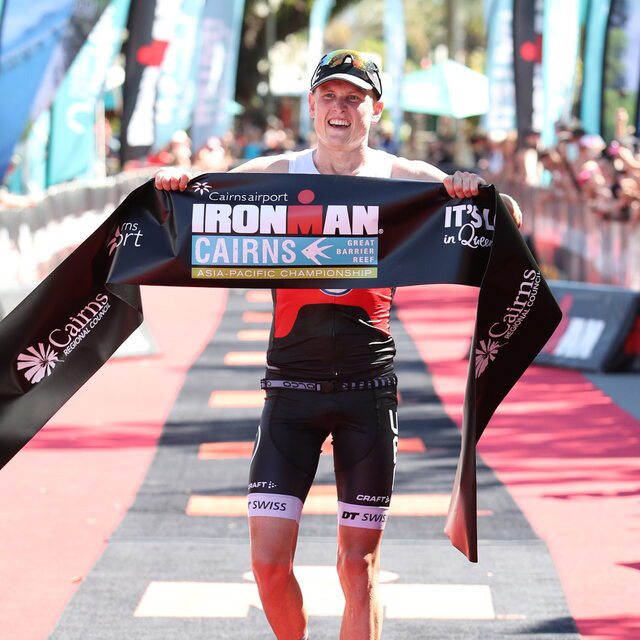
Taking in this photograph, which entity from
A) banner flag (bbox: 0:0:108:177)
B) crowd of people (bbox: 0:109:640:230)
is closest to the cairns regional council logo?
crowd of people (bbox: 0:109:640:230)

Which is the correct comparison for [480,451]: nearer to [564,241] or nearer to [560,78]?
[564,241]

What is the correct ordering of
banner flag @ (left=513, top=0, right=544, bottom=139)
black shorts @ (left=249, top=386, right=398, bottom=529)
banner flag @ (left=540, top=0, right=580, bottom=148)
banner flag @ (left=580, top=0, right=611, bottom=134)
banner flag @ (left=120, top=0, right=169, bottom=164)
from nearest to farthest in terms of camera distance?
black shorts @ (left=249, top=386, right=398, bottom=529) → banner flag @ (left=580, top=0, right=611, bottom=134) → banner flag @ (left=120, top=0, right=169, bottom=164) → banner flag @ (left=540, top=0, right=580, bottom=148) → banner flag @ (left=513, top=0, right=544, bottom=139)

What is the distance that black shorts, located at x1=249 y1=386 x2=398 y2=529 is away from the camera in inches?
172

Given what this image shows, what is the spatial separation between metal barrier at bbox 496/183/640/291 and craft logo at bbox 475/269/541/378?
8988 mm

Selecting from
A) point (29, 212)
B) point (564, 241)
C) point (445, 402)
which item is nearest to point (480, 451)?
point (445, 402)

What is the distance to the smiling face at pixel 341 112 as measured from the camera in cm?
439

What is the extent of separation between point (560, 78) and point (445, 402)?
11682 millimetres

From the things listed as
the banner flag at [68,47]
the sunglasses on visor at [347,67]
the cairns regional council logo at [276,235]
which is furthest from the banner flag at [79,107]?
the sunglasses on visor at [347,67]

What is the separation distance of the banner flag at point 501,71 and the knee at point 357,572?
2160 centimetres

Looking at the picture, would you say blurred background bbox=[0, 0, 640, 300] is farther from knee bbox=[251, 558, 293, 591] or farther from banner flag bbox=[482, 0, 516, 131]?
knee bbox=[251, 558, 293, 591]

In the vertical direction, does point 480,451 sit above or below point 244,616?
below

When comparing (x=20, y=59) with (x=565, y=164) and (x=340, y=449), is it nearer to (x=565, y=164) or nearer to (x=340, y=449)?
(x=565, y=164)

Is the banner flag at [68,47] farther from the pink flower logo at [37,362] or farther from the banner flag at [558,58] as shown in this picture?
the pink flower logo at [37,362]

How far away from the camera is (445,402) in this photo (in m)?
10.9
